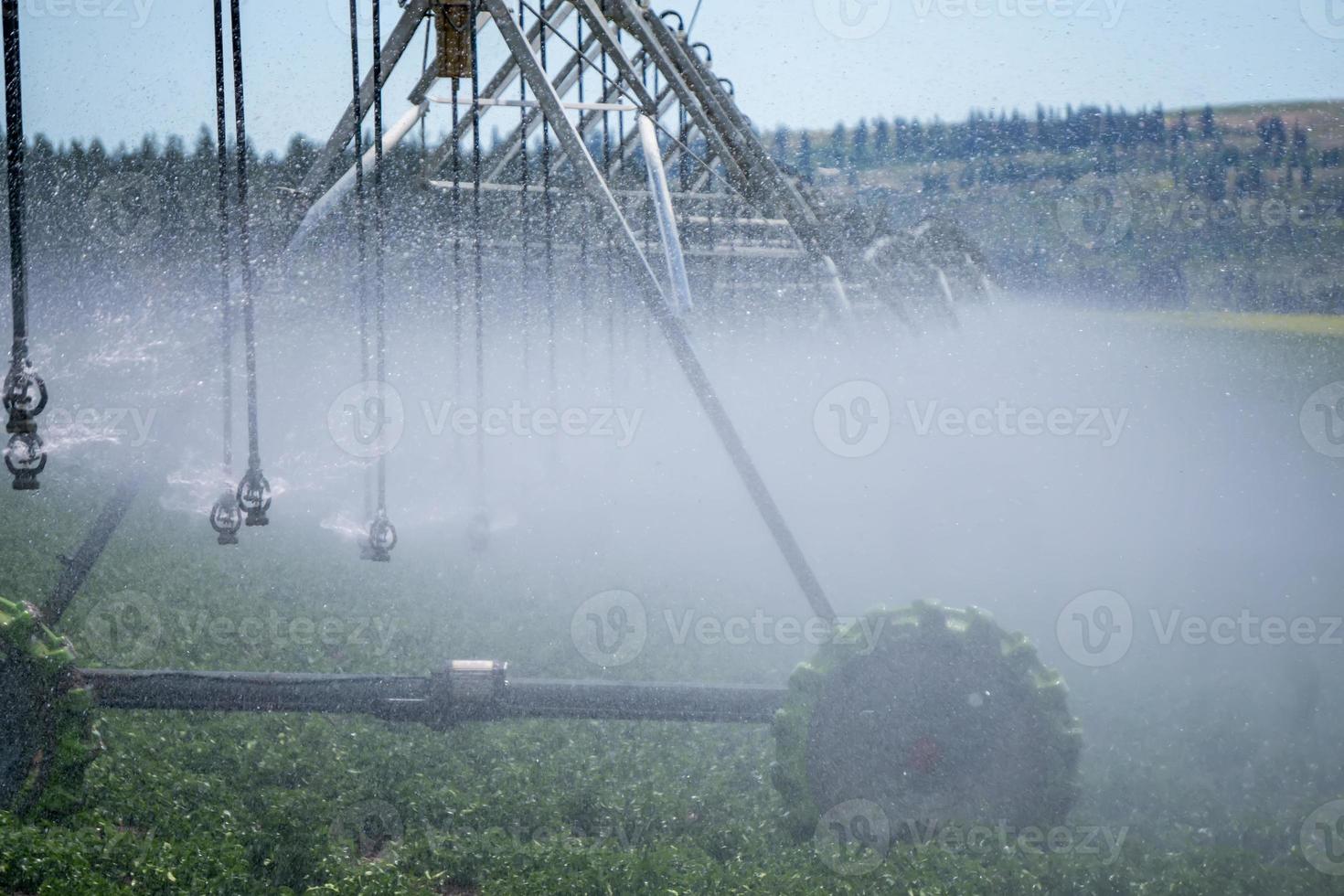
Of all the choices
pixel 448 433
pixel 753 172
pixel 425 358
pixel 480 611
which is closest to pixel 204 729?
pixel 480 611

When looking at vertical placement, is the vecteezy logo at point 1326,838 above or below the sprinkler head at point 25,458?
below

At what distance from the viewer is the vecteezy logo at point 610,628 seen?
989 centimetres

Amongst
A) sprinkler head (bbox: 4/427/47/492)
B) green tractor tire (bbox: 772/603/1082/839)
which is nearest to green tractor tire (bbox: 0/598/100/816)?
sprinkler head (bbox: 4/427/47/492)

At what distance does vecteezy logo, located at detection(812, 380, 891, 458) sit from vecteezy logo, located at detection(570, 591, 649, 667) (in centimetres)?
245

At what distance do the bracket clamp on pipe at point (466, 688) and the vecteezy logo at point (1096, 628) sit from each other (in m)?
5.10

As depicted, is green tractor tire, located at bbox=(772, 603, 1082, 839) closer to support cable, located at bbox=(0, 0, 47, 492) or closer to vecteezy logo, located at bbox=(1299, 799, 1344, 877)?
vecteezy logo, located at bbox=(1299, 799, 1344, 877)

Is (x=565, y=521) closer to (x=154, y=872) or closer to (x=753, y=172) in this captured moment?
(x=753, y=172)

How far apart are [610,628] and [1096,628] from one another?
4072 mm

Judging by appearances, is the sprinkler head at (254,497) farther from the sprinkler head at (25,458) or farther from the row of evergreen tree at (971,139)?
the row of evergreen tree at (971,139)

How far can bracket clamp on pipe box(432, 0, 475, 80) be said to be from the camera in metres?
8.23

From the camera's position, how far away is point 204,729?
7.81 m

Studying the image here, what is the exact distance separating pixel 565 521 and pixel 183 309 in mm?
8023

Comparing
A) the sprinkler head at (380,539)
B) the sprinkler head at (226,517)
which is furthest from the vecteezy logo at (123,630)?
the sprinkler head at (380,539)

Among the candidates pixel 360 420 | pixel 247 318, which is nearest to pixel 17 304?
pixel 247 318
